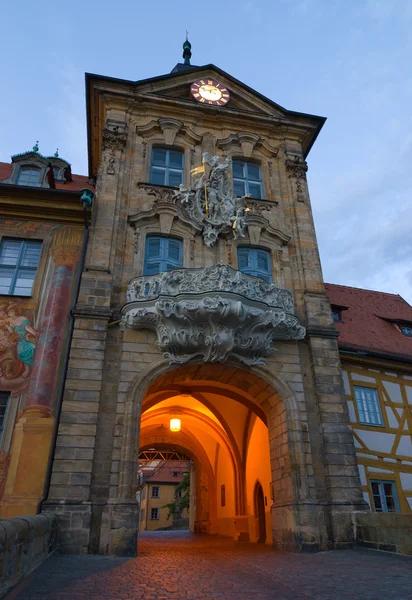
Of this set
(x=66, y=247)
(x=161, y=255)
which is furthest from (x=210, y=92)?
(x=66, y=247)

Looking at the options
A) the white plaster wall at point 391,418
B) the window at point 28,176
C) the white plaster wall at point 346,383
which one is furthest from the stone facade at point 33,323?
the white plaster wall at point 391,418

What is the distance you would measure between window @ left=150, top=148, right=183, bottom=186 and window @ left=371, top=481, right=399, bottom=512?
11307mm

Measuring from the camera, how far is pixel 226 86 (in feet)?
58.9

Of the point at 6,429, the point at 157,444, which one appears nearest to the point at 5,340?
the point at 6,429

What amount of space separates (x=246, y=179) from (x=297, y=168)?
192 cm

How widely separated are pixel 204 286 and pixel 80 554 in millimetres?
6472

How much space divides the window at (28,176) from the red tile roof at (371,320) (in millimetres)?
11144

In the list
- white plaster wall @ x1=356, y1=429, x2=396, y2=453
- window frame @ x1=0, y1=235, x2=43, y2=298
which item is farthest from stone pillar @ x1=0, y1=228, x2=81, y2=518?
white plaster wall @ x1=356, y1=429, x2=396, y2=453

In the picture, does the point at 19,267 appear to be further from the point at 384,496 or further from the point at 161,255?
the point at 384,496

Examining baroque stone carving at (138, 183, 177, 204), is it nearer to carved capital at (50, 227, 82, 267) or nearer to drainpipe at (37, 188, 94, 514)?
drainpipe at (37, 188, 94, 514)

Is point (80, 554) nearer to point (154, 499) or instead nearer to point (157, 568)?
point (157, 568)

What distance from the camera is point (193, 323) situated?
37.6 ft

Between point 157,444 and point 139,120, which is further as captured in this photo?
point 157,444

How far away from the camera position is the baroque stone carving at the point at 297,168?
53.0 ft
